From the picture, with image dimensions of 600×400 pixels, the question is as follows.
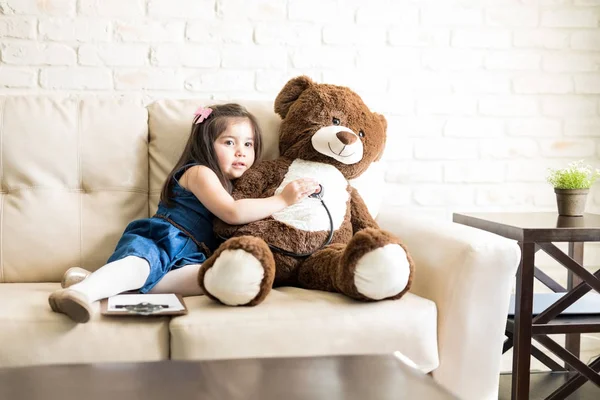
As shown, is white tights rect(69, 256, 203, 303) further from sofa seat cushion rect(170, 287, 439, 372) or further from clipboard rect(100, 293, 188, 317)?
sofa seat cushion rect(170, 287, 439, 372)

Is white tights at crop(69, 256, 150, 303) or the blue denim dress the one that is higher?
the blue denim dress

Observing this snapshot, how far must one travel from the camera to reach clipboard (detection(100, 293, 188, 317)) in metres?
1.51

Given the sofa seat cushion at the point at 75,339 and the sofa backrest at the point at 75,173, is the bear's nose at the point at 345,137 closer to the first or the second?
the sofa backrest at the point at 75,173

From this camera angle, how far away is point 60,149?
2.01 metres

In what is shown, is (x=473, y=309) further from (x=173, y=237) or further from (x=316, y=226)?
(x=173, y=237)

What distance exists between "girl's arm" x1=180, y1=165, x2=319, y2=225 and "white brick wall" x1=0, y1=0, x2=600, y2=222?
576 millimetres

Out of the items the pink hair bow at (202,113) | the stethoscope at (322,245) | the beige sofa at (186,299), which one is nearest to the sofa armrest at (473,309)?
the beige sofa at (186,299)

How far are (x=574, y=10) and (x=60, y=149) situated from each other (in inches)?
70.7

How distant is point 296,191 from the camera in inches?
74.2

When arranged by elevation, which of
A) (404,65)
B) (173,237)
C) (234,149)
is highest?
(404,65)

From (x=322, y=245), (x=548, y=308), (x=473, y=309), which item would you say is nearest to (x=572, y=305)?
(x=548, y=308)

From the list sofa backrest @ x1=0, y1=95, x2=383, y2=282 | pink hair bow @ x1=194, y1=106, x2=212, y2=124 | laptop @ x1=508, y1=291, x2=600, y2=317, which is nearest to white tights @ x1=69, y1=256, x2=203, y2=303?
sofa backrest @ x1=0, y1=95, x2=383, y2=282

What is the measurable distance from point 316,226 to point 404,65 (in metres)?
0.87

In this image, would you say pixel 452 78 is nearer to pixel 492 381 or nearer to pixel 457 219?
pixel 457 219
